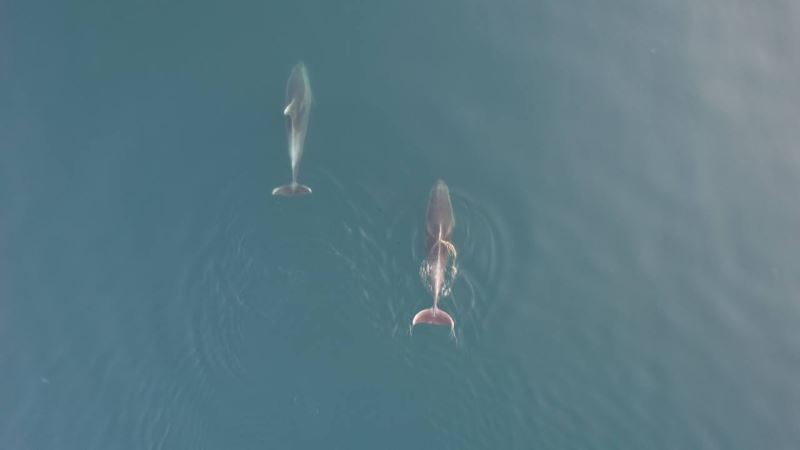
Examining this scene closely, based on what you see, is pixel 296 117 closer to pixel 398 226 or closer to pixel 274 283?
pixel 398 226

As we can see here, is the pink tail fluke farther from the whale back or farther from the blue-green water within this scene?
the whale back

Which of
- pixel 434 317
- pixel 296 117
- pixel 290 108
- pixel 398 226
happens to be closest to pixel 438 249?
pixel 398 226

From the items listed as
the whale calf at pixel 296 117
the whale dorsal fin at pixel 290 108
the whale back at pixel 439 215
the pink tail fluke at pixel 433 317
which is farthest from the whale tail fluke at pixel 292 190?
the pink tail fluke at pixel 433 317

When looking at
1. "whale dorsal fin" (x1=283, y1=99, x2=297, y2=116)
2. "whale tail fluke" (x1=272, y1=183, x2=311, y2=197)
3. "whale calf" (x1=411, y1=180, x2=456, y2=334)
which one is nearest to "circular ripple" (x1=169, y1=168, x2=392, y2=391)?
"whale tail fluke" (x1=272, y1=183, x2=311, y2=197)

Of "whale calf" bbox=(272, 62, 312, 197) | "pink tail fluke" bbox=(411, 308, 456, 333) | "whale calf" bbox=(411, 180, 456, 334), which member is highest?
"whale calf" bbox=(272, 62, 312, 197)

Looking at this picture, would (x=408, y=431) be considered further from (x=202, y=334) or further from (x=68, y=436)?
(x=68, y=436)

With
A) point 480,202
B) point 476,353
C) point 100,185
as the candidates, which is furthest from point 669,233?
point 100,185
